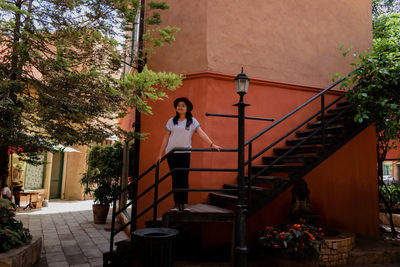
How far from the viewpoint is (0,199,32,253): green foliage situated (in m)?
4.60

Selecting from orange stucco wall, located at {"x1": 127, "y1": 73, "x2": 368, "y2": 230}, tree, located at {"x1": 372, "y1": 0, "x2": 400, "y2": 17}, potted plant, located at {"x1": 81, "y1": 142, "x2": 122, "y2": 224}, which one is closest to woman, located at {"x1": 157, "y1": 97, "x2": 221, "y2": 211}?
orange stucco wall, located at {"x1": 127, "y1": 73, "x2": 368, "y2": 230}

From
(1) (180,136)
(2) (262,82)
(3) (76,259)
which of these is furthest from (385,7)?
(3) (76,259)

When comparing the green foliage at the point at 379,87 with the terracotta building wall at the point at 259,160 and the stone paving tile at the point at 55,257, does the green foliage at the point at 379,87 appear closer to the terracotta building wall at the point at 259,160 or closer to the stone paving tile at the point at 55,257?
the terracotta building wall at the point at 259,160

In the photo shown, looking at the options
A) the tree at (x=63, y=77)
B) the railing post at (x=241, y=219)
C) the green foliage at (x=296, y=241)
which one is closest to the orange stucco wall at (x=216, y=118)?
the tree at (x=63, y=77)

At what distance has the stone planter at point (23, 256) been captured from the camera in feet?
13.9

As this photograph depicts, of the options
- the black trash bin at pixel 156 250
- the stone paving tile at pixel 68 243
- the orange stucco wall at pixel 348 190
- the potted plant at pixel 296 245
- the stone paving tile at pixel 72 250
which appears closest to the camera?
the black trash bin at pixel 156 250

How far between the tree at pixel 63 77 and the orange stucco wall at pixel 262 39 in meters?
1.21

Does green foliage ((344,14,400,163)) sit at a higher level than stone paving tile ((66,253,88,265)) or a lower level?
higher

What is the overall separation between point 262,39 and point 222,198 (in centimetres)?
396

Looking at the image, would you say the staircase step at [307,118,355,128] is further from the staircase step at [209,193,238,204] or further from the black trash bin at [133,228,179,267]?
the black trash bin at [133,228,179,267]

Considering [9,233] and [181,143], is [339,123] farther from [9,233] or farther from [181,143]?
[9,233]

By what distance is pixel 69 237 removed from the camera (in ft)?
23.6

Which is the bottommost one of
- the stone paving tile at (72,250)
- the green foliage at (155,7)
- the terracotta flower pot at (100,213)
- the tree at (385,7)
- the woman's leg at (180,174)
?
the stone paving tile at (72,250)

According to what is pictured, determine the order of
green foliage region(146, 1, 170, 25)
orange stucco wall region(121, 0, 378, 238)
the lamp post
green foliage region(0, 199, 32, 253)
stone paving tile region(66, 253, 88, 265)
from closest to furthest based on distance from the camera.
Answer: the lamp post
green foliage region(0, 199, 32, 253)
stone paving tile region(66, 253, 88, 265)
green foliage region(146, 1, 170, 25)
orange stucco wall region(121, 0, 378, 238)
